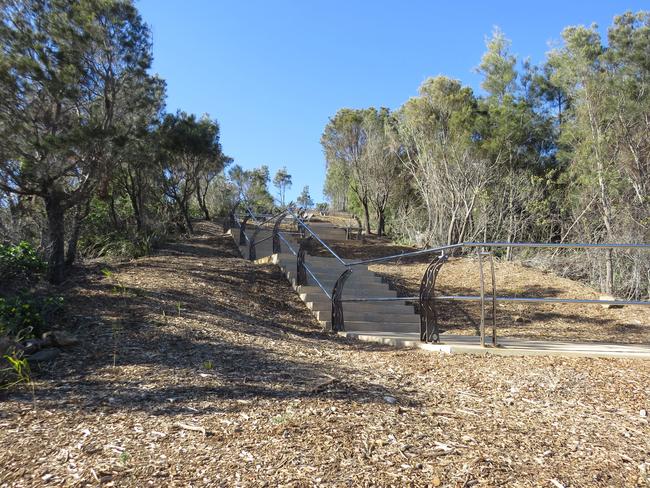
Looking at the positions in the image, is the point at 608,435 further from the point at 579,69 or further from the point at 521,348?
the point at 579,69

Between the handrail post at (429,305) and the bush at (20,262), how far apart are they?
471 cm

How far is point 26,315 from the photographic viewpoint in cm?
425

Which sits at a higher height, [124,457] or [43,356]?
[43,356]

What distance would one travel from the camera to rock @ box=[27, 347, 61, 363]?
3.67 meters

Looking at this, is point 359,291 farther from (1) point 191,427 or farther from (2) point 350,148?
(2) point 350,148

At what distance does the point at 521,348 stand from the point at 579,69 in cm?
947

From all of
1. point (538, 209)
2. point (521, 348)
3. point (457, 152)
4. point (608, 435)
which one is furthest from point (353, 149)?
point (608, 435)

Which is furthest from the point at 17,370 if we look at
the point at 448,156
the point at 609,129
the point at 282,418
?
the point at 609,129

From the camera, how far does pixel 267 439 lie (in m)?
2.55

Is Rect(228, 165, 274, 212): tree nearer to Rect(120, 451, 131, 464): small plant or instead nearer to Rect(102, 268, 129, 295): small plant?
Rect(102, 268, 129, 295): small plant

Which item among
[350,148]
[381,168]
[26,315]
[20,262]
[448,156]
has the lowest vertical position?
[26,315]

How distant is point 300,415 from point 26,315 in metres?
2.84

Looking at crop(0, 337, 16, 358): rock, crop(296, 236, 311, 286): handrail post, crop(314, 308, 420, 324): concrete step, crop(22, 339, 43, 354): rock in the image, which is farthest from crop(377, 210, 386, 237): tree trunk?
crop(0, 337, 16, 358): rock

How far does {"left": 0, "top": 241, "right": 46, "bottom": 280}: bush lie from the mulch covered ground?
1.53 m
